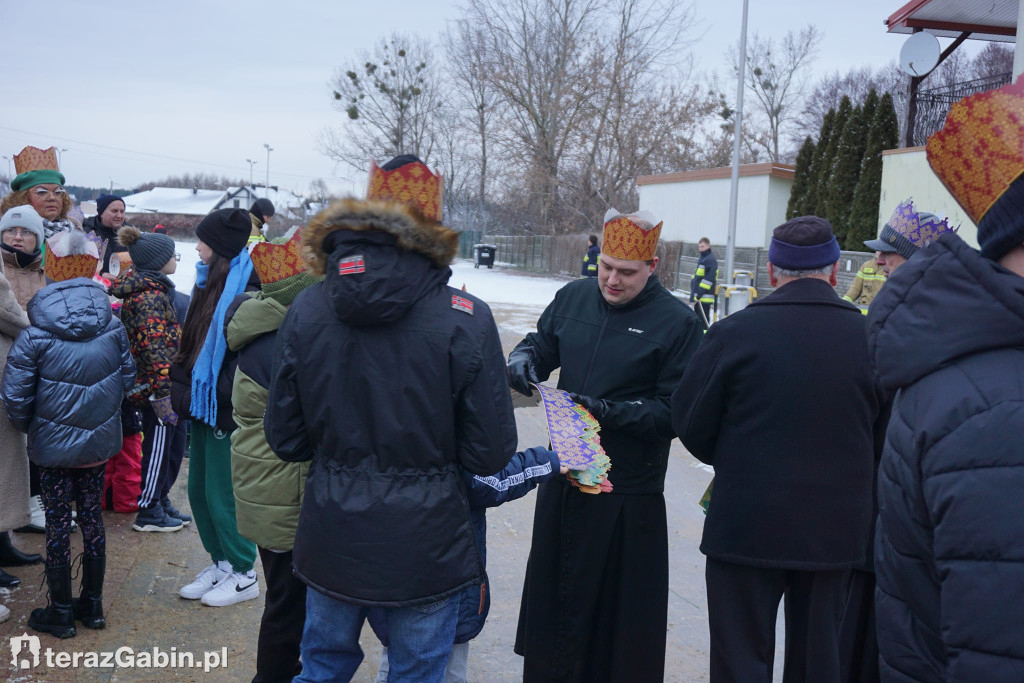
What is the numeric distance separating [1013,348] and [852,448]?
1.52 metres

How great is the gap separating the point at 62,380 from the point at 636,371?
2.74 m

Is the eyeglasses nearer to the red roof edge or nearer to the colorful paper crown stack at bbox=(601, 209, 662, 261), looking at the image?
the colorful paper crown stack at bbox=(601, 209, 662, 261)

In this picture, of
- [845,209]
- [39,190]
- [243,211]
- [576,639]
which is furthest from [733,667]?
[845,209]

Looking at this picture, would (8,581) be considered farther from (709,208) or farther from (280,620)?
(709,208)

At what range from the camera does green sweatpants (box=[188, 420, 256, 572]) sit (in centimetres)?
413

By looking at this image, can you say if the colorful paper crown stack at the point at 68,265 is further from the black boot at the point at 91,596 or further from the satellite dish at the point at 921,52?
the satellite dish at the point at 921,52

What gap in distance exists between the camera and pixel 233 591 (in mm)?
4410

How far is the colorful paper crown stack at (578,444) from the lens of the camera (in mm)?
3121

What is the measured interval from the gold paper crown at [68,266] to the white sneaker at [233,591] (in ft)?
5.91

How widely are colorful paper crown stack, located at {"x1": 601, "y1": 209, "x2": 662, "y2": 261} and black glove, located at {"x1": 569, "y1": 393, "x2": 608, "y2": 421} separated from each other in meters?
0.63

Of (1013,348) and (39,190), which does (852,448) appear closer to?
(1013,348)

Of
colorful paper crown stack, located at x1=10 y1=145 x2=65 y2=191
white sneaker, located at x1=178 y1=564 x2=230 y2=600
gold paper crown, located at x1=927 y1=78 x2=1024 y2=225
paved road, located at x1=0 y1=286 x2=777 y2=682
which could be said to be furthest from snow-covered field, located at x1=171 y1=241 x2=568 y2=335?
gold paper crown, located at x1=927 y1=78 x2=1024 y2=225

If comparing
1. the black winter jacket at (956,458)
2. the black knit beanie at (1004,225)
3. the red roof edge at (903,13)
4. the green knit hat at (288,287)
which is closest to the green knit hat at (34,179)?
the green knit hat at (288,287)

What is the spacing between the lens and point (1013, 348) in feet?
4.59
